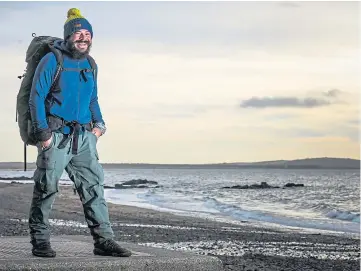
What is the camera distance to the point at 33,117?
19.5 feet

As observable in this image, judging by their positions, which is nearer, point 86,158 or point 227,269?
point 86,158

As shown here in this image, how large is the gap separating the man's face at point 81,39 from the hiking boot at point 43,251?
1.80m

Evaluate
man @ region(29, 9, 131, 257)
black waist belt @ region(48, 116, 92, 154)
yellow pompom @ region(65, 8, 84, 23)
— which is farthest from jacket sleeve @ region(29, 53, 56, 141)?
yellow pompom @ region(65, 8, 84, 23)

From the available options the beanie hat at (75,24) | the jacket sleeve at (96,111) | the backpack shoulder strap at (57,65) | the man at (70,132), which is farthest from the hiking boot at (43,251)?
the beanie hat at (75,24)

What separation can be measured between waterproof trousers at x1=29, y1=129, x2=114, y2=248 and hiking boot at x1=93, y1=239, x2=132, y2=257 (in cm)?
5

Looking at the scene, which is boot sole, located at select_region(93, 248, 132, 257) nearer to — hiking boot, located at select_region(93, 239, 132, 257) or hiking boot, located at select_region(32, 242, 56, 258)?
hiking boot, located at select_region(93, 239, 132, 257)

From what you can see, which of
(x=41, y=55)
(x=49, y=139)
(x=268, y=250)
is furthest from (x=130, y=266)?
(x=268, y=250)

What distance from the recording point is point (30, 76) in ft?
20.3

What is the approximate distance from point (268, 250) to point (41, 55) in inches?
300

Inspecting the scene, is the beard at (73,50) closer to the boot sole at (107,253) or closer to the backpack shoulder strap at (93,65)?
the backpack shoulder strap at (93,65)

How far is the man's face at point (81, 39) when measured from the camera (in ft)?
20.4

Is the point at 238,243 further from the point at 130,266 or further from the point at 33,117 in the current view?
the point at 33,117

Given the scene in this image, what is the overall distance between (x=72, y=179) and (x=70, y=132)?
19.0 inches

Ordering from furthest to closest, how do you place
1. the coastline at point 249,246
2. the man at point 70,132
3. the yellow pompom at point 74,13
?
the coastline at point 249,246 → the yellow pompom at point 74,13 → the man at point 70,132
